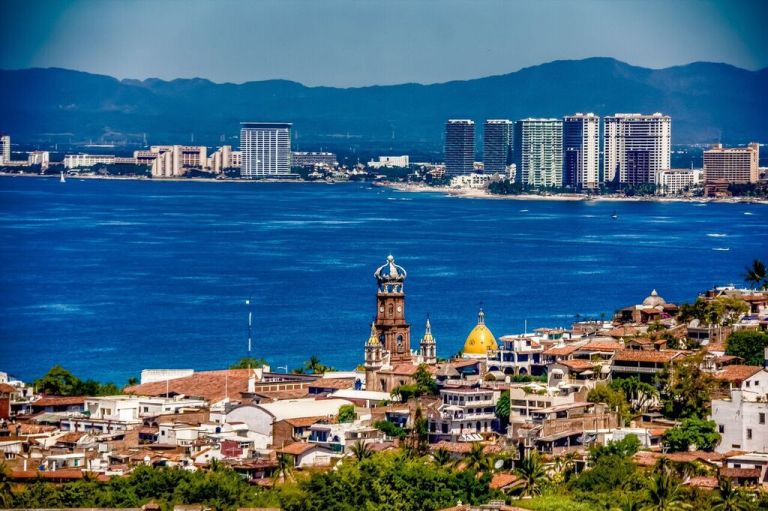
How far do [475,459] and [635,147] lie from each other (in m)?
119

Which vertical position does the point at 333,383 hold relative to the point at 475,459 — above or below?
below

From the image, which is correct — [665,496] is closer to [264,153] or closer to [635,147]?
[635,147]

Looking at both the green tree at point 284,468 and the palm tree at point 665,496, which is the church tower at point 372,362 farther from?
the palm tree at point 665,496

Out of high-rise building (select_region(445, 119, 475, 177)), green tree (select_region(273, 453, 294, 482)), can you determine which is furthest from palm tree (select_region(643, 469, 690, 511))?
high-rise building (select_region(445, 119, 475, 177))

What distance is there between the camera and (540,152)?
137750mm

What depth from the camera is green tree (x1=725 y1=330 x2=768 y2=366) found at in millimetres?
20578

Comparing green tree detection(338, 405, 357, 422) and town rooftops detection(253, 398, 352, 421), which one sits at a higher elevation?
green tree detection(338, 405, 357, 422)

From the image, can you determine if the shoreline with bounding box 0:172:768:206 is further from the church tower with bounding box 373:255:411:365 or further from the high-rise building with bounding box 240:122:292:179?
the church tower with bounding box 373:255:411:365

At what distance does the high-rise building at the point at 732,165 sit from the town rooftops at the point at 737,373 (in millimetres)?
106168

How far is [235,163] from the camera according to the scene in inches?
6698

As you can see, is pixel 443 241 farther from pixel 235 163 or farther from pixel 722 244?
pixel 235 163

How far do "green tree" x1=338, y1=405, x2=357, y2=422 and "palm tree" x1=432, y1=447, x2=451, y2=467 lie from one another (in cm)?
229

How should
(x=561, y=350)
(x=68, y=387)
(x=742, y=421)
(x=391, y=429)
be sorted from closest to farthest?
(x=742, y=421) < (x=391, y=429) < (x=561, y=350) < (x=68, y=387)

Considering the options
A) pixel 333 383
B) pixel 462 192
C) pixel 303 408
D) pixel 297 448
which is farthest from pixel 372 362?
pixel 462 192
